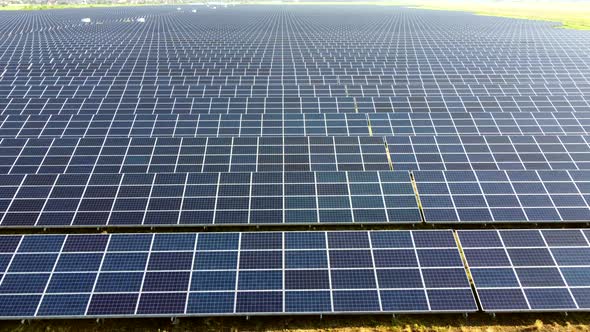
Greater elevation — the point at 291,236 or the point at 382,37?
the point at 382,37

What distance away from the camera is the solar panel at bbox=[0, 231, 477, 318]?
11898 millimetres

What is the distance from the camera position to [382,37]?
68.9 meters

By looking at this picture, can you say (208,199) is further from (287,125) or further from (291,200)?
(287,125)

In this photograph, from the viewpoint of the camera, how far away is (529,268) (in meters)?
12.9

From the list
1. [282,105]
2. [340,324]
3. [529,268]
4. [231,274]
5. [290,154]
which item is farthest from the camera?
[282,105]

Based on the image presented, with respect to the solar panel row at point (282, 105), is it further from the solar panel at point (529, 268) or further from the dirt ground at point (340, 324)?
the dirt ground at point (340, 324)

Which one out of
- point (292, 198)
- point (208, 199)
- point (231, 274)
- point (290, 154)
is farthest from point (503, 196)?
point (208, 199)

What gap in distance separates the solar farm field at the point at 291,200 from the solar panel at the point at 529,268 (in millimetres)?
72

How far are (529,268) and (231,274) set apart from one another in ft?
38.9

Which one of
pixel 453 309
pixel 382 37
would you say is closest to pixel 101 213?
pixel 453 309

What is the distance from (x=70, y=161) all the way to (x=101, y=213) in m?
5.95

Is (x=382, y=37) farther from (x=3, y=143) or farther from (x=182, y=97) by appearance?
(x=3, y=143)

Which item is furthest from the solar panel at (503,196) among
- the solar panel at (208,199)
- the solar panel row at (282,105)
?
the solar panel row at (282,105)

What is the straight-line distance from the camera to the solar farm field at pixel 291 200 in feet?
40.1
